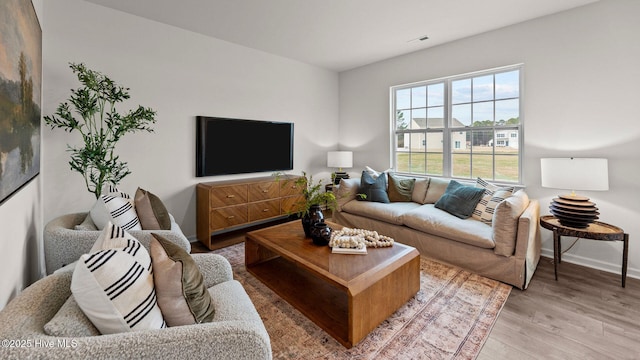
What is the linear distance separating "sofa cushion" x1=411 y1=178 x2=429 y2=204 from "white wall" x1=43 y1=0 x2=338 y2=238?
6.24ft

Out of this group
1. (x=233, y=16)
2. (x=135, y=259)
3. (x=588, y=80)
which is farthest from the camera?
(x=233, y=16)

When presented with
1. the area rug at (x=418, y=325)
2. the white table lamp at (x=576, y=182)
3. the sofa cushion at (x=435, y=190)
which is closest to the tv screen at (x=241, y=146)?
the area rug at (x=418, y=325)

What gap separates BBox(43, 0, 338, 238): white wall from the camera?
2.59 m

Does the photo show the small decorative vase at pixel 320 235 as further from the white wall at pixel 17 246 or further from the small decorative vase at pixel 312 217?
the white wall at pixel 17 246

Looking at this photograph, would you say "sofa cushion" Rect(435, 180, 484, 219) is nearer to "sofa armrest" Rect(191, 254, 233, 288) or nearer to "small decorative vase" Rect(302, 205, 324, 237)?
"small decorative vase" Rect(302, 205, 324, 237)

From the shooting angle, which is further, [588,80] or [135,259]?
[588,80]

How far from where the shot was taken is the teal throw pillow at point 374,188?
12.2 feet

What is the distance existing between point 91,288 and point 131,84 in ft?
9.42

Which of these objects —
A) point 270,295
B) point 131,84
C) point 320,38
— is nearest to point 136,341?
point 270,295

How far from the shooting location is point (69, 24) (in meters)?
2.61

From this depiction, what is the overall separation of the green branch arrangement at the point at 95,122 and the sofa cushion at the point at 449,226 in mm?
2947

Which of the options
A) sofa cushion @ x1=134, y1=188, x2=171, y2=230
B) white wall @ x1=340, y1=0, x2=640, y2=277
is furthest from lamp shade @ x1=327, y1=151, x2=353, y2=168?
sofa cushion @ x1=134, y1=188, x2=171, y2=230

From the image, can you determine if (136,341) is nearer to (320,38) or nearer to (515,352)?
(515,352)

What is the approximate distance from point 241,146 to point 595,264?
425 cm
